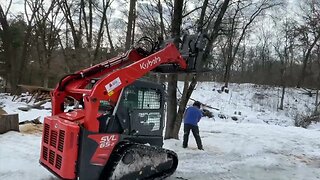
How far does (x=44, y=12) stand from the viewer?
35.2m

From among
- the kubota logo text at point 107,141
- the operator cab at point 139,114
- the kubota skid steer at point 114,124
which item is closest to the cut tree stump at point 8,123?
the kubota skid steer at point 114,124

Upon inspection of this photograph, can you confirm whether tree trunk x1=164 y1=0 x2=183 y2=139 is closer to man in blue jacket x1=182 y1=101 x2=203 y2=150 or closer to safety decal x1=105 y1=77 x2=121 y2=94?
man in blue jacket x1=182 y1=101 x2=203 y2=150

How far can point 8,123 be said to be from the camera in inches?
459

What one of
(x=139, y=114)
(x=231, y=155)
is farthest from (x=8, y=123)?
(x=231, y=155)

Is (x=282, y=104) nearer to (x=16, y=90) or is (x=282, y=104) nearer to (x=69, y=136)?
(x=16, y=90)

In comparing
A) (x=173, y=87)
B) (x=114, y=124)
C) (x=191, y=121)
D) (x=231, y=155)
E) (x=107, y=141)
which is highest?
(x=173, y=87)

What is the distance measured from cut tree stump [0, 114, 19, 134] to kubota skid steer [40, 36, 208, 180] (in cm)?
505

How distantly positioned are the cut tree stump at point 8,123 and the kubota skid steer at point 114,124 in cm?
505

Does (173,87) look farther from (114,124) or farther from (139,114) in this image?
(114,124)

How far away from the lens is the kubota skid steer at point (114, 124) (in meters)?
→ 6.05

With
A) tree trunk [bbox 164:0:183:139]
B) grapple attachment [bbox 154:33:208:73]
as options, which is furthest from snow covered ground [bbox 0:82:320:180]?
grapple attachment [bbox 154:33:208:73]

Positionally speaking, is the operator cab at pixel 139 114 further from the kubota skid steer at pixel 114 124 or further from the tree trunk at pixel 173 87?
the tree trunk at pixel 173 87

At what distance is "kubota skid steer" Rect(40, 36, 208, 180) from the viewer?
6047 mm

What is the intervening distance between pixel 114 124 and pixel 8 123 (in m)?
6.43
